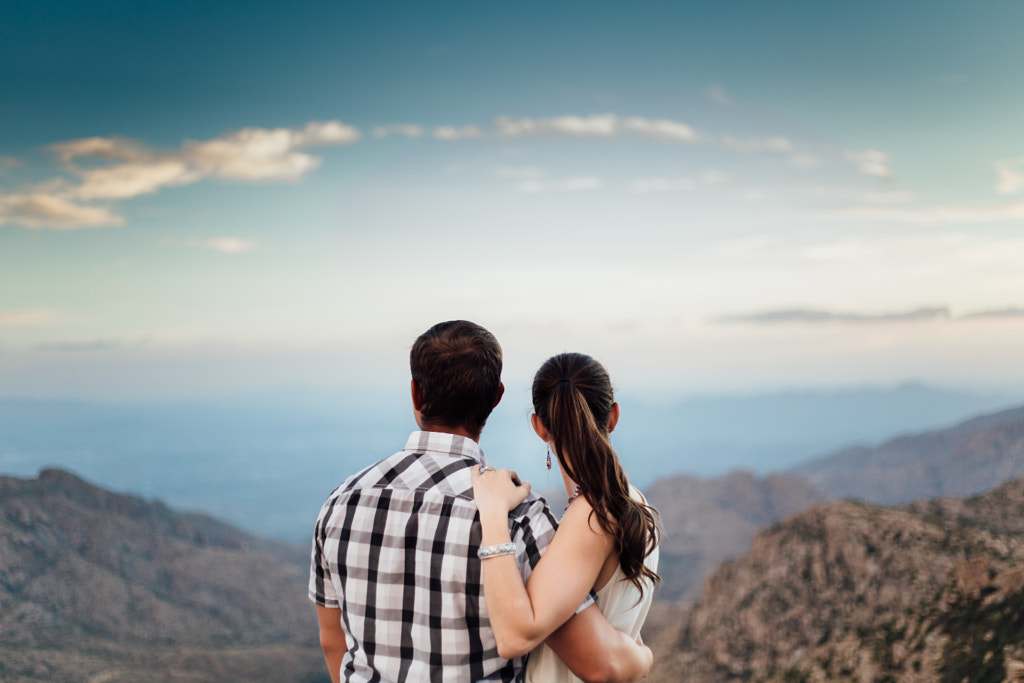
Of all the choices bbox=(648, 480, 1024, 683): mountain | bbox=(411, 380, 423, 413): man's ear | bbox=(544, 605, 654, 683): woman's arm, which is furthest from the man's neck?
bbox=(648, 480, 1024, 683): mountain

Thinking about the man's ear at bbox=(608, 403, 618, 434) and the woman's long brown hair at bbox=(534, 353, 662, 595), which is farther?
the man's ear at bbox=(608, 403, 618, 434)

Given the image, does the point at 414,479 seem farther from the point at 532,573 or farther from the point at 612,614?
the point at 612,614

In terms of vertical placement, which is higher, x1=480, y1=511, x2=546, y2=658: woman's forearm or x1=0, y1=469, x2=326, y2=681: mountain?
x1=480, y1=511, x2=546, y2=658: woman's forearm

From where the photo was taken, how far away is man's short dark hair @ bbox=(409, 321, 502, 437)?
165 inches

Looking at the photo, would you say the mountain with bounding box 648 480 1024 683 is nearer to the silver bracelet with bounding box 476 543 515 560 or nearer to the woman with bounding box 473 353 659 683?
the woman with bounding box 473 353 659 683

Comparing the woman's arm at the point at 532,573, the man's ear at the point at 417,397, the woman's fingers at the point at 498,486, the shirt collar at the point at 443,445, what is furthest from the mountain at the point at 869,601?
the man's ear at the point at 417,397

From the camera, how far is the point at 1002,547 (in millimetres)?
39969

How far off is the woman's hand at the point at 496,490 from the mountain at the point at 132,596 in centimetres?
9186

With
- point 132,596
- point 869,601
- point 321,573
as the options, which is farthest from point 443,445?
point 132,596

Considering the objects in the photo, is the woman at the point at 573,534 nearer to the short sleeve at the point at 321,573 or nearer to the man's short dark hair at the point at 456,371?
the man's short dark hair at the point at 456,371

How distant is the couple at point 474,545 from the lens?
13.1 ft

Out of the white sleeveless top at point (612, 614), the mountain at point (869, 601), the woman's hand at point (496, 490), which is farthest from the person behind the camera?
the mountain at point (869, 601)

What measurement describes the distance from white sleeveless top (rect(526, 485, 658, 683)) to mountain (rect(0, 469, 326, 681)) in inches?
3585

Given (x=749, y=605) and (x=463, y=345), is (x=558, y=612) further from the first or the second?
(x=749, y=605)
